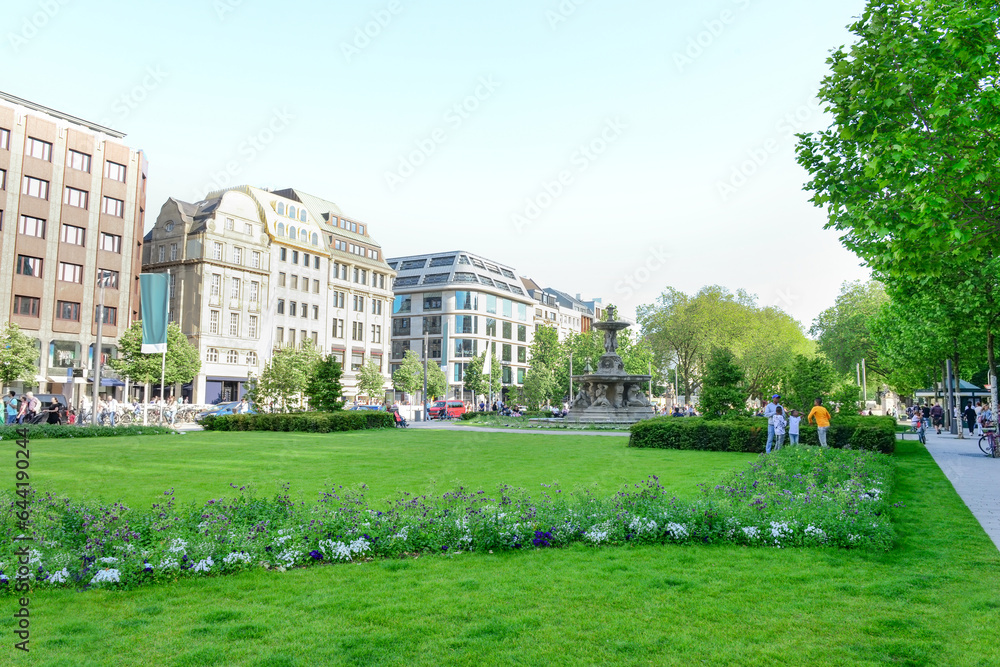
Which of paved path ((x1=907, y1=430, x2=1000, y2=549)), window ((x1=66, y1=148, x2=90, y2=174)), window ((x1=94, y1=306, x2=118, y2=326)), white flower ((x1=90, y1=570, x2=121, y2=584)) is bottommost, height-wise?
paved path ((x1=907, y1=430, x2=1000, y2=549))

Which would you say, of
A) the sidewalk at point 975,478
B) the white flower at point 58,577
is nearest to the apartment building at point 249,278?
the sidewalk at point 975,478

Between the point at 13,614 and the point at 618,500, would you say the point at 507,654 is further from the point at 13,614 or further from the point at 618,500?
the point at 618,500

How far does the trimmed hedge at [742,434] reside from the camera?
21.0 m

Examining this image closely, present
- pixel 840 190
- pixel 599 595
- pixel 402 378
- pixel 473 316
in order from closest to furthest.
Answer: pixel 599 595, pixel 840 190, pixel 402 378, pixel 473 316

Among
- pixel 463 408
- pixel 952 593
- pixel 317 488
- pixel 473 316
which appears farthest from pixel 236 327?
pixel 952 593

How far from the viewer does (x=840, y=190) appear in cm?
1398

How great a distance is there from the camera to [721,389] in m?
27.7

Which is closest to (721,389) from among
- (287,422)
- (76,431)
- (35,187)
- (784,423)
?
(784,423)

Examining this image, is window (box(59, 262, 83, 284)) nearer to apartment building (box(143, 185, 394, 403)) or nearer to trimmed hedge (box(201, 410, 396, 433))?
apartment building (box(143, 185, 394, 403))

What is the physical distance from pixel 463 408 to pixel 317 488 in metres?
52.6

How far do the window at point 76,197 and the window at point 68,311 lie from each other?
7217 mm

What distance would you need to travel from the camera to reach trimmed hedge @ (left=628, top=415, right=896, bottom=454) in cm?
2102

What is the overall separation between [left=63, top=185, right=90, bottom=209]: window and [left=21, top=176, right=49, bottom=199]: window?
127 centimetres

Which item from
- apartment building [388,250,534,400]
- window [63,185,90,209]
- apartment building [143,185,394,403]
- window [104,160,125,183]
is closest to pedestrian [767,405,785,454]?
apartment building [143,185,394,403]
